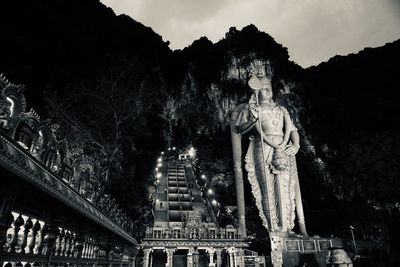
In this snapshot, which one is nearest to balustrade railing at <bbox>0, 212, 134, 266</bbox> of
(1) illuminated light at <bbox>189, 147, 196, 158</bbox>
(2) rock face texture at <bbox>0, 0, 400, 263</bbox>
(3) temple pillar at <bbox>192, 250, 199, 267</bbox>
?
(3) temple pillar at <bbox>192, 250, 199, 267</bbox>

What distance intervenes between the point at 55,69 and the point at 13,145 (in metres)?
22.8

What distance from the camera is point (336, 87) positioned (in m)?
38.8

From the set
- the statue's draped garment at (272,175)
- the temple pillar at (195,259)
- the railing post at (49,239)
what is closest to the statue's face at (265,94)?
the statue's draped garment at (272,175)

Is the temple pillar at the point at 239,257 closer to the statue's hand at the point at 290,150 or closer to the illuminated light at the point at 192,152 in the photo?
the statue's hand at the point at 290,150

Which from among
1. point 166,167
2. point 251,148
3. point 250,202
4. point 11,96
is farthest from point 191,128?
point 11,96

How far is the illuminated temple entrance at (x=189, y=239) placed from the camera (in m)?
11.3

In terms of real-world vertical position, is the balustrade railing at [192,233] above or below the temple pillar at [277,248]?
above

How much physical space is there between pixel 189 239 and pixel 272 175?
4.49 m

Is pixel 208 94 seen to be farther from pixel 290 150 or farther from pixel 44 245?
pixel 44 245

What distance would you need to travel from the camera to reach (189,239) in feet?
38.3

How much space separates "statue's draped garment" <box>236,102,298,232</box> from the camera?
946 cm

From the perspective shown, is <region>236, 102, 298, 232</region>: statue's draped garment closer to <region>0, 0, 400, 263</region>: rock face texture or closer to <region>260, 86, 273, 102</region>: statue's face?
<region>260, 86, 273, 102</region>: statue's face

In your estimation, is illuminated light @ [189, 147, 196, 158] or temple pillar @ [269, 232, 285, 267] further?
illuminated light @ [189, 147, 196, 158]

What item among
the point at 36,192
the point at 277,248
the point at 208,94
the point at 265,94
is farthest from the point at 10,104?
the point at 208,94
